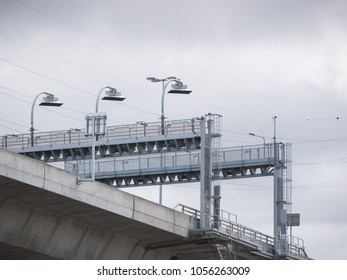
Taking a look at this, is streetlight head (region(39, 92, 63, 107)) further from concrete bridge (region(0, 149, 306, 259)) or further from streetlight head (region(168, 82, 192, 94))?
concrete bridge (region(0, 149, 306, 259))

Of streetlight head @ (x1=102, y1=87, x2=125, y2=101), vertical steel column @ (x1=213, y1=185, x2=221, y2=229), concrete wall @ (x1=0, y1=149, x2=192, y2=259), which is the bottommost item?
concrete wall @ (x1=0, y1=149, x2=192, y2=259)

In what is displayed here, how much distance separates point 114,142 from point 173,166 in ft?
14.3

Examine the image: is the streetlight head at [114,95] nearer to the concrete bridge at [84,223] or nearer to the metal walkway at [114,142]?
the metal walkway at [114,142]

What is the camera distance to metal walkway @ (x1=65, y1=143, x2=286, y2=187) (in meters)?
79.8

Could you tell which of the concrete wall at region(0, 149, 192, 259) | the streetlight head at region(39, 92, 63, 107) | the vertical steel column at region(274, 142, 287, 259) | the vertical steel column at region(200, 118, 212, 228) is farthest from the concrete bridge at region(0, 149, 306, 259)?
the streetlight head at region(39, 92, 63, 107)

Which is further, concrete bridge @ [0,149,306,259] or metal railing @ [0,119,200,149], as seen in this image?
metal railing @ [0,119,200,149]

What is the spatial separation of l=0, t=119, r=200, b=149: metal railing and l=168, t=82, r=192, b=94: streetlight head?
6.51ft

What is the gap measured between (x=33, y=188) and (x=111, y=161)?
44.3 m

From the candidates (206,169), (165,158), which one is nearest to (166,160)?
(165,158)

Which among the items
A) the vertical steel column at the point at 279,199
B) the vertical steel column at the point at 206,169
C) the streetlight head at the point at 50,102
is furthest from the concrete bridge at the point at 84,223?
the streetlight head at the point at 50,102

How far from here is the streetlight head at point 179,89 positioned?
7750 centimetres

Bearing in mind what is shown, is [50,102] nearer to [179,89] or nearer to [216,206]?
[179,89]
